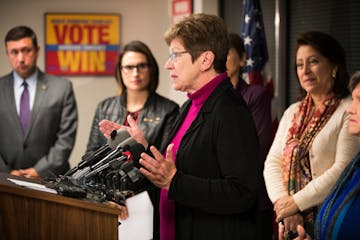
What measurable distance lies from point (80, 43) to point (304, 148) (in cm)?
364

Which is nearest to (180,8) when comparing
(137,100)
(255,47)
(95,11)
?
(95,11)

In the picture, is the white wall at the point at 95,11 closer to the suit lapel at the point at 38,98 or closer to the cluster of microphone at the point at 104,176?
the suit lapel at the point at 38,98

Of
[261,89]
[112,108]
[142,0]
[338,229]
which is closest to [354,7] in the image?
[261,89]

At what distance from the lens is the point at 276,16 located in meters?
4.73

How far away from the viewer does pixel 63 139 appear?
4461mm

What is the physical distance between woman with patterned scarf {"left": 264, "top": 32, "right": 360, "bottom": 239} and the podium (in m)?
1.41

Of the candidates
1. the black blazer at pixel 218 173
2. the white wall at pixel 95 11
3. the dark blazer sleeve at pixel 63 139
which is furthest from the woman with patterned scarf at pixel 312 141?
the white wall at pixel 95 11

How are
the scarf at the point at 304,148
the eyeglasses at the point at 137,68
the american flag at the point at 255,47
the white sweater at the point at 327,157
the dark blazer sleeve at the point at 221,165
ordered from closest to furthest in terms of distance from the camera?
the dark blazer sleeve at the point at 221,165 < the white sweater at the point at 327,157 < the scarf at the point at 304,148 < the eyeglasses at the point at 137,68 < the american flag at the point at 255,47

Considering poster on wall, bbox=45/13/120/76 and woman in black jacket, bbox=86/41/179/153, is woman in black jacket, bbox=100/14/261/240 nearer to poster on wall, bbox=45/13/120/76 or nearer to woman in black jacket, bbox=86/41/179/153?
woman in black jacket, bbox=86/41/179/153

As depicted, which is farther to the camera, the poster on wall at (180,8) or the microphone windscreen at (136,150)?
the poster on wall at (180,8)

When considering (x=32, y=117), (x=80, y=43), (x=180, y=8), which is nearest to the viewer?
(x=32, y=117)

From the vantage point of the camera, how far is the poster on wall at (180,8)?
5.82 metres

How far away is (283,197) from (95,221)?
148 cm

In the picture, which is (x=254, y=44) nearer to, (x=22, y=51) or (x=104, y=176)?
(x=22, y=51)
